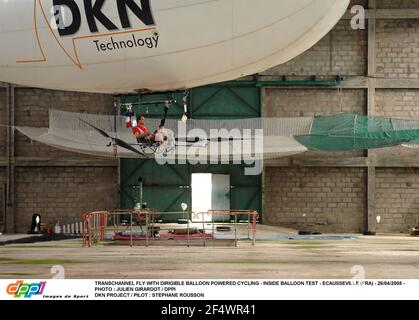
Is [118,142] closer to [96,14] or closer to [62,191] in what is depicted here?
[62,191]

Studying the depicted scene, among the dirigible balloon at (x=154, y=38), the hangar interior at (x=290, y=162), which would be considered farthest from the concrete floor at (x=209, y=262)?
the hangar interior at (x=290, y=162)

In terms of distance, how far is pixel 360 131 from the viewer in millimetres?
18953

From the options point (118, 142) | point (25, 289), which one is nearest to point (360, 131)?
point (118, 142)

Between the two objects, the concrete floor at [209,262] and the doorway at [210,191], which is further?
the doorway at [210,191]

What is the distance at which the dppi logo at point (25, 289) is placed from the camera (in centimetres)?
699

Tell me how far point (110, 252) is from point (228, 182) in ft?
41.7

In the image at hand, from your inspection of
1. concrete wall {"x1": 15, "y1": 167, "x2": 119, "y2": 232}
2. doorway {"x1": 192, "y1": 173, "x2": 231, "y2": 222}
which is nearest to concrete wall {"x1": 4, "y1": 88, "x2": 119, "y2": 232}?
concrete wall {"x1": 15, "y1": 167, "x2": 119, "y2": 232}

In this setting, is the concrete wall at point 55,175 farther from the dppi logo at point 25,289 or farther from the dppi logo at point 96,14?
the dppi logo at point 25,289

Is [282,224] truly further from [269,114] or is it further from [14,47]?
[14,47]

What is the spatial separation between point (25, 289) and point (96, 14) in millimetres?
5043

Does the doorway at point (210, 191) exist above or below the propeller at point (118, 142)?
below

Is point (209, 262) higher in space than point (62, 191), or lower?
lower

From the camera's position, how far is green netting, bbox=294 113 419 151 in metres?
18.8

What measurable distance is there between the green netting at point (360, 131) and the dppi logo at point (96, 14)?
10.0 m
